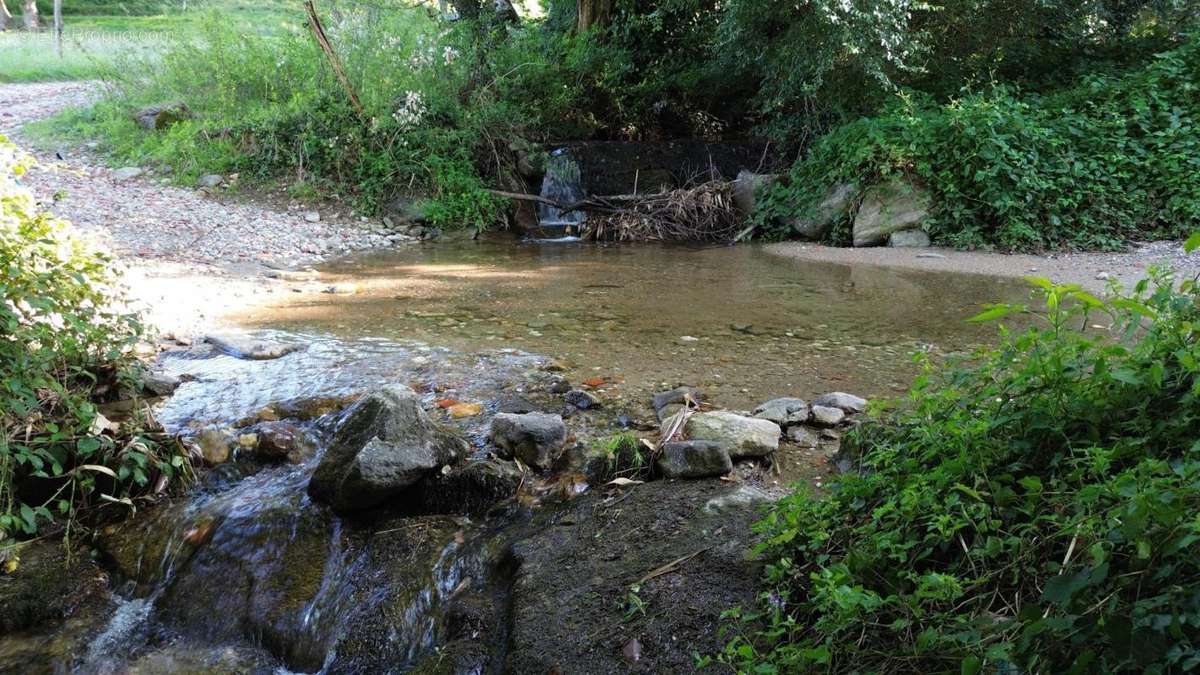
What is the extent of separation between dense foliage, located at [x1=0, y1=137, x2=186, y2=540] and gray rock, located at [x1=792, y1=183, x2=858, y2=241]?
842 cm

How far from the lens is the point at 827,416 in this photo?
11.9 ft

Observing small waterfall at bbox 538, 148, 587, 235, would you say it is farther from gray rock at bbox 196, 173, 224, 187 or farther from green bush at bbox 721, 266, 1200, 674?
green bush at bbox 721, 266, 1200, 674

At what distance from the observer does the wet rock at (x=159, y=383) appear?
416 centimetres

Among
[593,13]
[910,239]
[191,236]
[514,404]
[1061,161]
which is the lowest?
[514,404]

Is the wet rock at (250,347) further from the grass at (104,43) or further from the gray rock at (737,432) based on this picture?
the grass at (104,43)

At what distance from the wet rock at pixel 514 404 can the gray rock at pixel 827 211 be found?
7.00 m

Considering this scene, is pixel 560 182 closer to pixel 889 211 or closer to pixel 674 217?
pixel 674 217

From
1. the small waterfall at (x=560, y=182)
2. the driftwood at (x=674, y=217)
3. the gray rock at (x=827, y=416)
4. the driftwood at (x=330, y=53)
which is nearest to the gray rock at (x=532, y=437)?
the gray rock at (x=827, y=416)

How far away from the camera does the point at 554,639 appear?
229cm

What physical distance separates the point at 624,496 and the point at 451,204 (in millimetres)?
9061

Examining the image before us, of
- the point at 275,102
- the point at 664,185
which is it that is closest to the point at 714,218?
the point at 664,185

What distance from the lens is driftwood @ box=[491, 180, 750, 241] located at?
1105 centimetres

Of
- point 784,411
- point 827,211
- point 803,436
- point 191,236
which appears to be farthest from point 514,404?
point 827,211

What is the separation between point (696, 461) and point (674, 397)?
850 millimetres
